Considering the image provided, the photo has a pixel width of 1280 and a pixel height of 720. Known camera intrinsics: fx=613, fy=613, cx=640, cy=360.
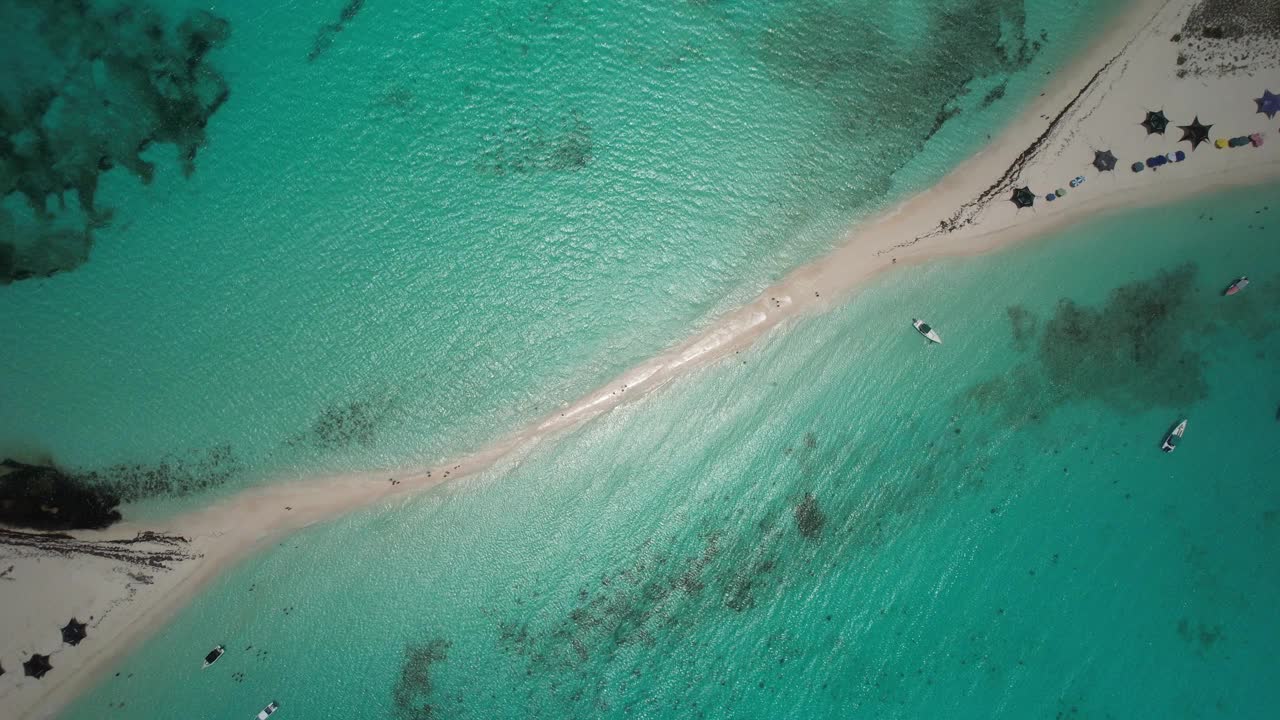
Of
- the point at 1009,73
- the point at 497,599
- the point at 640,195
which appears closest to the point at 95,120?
the point at 640,195

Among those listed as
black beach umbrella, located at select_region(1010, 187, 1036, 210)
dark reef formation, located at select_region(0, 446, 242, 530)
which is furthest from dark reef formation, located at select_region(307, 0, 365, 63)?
black beach umbrella, located at select_region(1010, 187, 1036, 210)

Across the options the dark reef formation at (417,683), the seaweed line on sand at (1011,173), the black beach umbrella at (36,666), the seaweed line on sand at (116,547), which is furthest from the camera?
the seaweed line on sand at (1011,173)

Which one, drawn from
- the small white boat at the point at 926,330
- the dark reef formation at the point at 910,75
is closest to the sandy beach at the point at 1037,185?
the dark reef formation at the point at 910,75

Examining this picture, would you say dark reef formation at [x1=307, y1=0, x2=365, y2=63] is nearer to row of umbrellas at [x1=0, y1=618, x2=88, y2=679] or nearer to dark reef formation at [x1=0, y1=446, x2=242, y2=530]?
dark reef formation at [x1=0, y1=446, x2=242, y2=530]

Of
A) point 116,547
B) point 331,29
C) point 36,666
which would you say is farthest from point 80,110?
point 36,666

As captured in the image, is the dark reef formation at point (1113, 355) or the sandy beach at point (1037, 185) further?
the dark reef formation at point (1113, 355)

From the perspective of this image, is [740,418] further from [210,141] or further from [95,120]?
[95,120]

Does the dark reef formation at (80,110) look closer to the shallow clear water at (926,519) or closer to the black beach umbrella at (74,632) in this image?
the black beach umbrella at (74,632)

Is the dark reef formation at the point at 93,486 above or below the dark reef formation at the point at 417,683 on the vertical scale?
above
